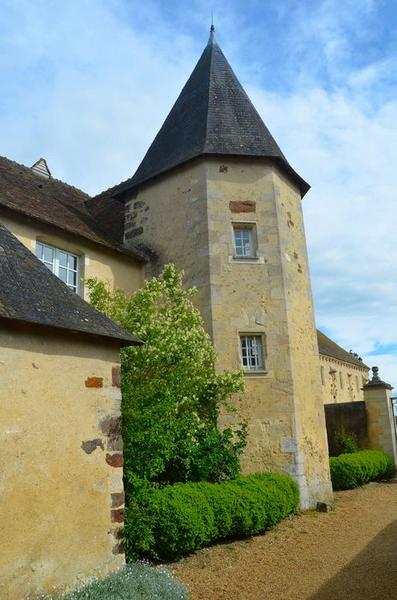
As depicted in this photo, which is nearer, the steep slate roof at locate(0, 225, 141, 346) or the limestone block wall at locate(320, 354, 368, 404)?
the steep slate roof at locate(0, 225, 141, 346)

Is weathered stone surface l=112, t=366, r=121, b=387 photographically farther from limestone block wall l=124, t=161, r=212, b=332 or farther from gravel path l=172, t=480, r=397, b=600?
limestone block wall l=124, t=161, r=212, b=332

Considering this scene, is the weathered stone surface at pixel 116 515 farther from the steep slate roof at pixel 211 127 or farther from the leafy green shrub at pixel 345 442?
the leafy green shrub at pixel 345 442

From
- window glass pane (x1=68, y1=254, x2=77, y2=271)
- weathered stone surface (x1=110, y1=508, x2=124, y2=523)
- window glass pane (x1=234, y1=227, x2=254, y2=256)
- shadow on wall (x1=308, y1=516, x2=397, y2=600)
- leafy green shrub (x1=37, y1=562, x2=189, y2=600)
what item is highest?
window glass pane (x1=234, y1=227, x2=254, y2=256)

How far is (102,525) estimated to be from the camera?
4.73 meters

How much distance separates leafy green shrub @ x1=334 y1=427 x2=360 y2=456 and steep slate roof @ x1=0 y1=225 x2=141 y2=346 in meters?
11.5

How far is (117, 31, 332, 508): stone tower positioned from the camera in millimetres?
9797

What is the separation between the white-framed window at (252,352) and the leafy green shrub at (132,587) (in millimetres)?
5466

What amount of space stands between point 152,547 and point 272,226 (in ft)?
23.3

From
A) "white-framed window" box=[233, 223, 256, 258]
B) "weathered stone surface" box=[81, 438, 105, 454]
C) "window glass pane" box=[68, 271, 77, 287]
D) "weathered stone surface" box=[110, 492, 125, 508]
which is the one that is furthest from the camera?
"white-framed window" box=[233, 223, 256, 258]

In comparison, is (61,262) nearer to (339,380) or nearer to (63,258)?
(63,258)

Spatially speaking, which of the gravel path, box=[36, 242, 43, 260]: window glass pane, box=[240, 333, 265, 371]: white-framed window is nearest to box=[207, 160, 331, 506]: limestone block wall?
box=[240, 333, 265, 371]: white-framed window

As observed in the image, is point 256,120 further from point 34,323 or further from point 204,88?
point 34,323

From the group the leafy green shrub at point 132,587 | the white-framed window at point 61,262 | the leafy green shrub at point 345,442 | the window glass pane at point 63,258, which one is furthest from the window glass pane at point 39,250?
the leafy green shrub at point 345,442

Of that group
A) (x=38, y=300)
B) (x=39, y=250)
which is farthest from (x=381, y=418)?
(x=38, y=300)
